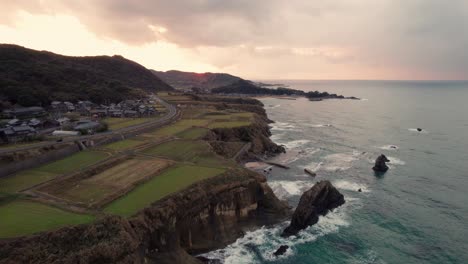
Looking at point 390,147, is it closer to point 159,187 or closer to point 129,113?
point 159,187

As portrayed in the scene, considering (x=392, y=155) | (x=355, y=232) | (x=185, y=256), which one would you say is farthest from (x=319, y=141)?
(x=185, y=256)

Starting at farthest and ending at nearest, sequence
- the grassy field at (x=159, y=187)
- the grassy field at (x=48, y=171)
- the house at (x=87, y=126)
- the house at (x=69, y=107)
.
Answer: the house at (x=69, y=107) → the house at (x=87, y=126) → the grassy field at (x=48, y=171) → the grassy field at (x=159, y=187)

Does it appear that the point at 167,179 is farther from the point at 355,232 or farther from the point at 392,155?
the point at 392,155

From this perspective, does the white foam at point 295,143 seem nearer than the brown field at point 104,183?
No

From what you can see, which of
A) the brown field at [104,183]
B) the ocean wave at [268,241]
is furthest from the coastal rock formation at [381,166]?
the brown field at [104,183]

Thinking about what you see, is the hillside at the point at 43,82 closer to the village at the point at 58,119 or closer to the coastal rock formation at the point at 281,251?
the village at the point at 58,119

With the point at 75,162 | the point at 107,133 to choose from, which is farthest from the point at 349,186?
the point at 107,133
